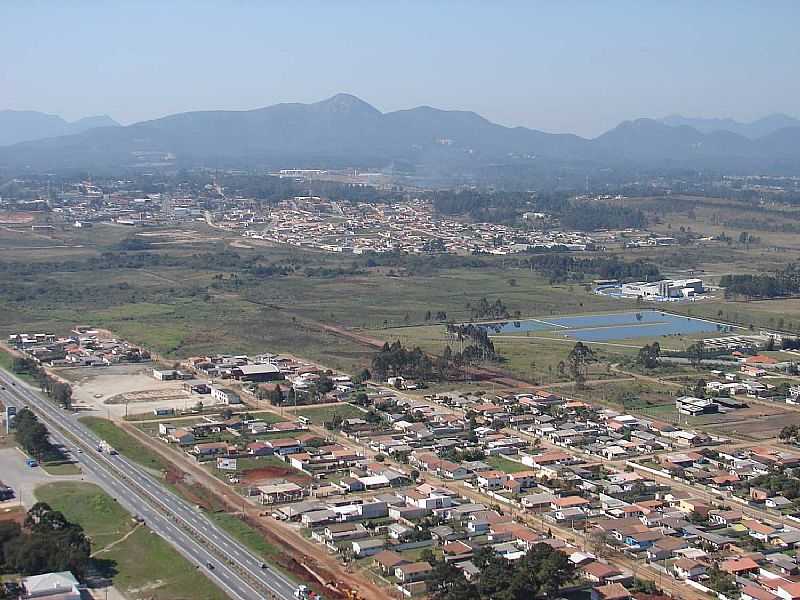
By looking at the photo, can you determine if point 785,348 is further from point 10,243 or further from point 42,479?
point 10,243

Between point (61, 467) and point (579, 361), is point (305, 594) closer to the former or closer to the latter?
point (61, 467)

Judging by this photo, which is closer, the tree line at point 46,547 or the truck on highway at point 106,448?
the tree line at point 46,547

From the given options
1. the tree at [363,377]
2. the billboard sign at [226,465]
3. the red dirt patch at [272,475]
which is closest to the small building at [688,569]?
the red dirt patch at [272,475]

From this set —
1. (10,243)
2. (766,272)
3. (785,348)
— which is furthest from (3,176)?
(785,348)

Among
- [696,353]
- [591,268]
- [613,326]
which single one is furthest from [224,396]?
[591,268]

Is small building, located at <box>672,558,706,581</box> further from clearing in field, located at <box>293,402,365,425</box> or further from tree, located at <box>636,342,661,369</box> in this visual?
tree, located at <box>636,342,661,369</box>

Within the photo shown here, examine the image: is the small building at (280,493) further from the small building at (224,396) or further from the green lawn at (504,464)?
the small building at (224,396)
